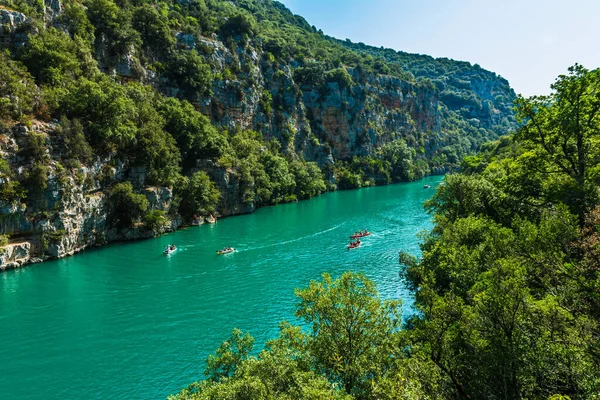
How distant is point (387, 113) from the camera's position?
16250 centimetres

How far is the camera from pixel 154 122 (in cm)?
6397

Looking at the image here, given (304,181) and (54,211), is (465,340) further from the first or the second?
(304,181)

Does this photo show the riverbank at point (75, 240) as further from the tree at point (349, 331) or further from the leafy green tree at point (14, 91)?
the tree at point (349, 331)

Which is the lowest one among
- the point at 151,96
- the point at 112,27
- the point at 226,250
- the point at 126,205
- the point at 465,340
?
the point at 226,250

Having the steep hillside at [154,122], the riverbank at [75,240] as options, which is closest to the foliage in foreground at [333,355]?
the riverbank at [75,240]

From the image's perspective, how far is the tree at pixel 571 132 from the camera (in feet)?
77.4

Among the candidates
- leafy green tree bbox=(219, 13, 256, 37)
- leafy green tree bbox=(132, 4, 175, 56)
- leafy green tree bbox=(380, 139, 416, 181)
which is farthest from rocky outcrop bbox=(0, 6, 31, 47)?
leafy green tree bbox=(380, 139, 416, 181)

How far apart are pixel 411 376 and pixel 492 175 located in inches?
1371

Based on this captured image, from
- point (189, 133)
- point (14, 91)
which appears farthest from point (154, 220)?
point (14, 91)

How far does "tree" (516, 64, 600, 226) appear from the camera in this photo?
23598 mm

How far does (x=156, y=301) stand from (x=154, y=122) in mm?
40231

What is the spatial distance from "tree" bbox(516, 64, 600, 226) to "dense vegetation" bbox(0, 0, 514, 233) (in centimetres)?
5258

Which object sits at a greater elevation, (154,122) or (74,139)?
(154,122)

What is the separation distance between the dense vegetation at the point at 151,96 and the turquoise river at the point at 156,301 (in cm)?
1278
